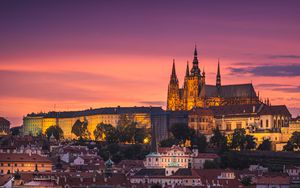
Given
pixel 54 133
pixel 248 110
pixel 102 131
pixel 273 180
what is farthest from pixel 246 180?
pixel 54 133

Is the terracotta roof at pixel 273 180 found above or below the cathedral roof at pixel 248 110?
below

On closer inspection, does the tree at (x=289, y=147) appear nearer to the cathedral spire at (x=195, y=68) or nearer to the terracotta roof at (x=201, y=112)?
the terracotta roof at (x=201, y=112)

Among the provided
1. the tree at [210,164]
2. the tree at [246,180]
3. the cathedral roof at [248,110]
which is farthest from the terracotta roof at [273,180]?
the cathedral roof at [248,110]

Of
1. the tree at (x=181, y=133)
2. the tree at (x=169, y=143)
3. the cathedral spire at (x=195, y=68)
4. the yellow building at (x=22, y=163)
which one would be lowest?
the yellow building at (x=22, y=163)

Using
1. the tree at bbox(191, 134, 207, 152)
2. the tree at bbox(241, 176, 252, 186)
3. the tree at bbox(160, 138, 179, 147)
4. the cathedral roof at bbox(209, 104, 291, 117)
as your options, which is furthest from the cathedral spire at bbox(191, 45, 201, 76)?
the tree at bbox(241, 176, 252, 186)

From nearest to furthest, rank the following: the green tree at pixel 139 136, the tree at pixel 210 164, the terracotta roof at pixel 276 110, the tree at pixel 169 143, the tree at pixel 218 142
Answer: the tree at pixel 210 164 → the tree at pixel 218 142 → the tree at pixel 169 143 → the green tree at pixel 139 136 → the terracotta roof at pixel 276 110

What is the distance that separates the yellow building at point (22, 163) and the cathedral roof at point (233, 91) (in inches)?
3452

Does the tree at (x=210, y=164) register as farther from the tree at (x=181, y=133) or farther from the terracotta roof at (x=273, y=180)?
the terracotta roof at (x=273, y=180)

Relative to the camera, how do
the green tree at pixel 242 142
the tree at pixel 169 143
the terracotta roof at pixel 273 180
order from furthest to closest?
the green tree at pixel 242 142 → the tree at pixel 169 143 → the terracotta roof at pixel 273 180

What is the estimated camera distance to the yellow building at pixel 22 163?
340 ft

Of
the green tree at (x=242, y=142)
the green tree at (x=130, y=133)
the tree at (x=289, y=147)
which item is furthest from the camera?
the green tree at (x=130, y=133)

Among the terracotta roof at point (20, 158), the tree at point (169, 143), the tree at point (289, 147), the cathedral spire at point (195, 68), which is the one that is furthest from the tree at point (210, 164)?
the cathedral spire at point (195, 68)

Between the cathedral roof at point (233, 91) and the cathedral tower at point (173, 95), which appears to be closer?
the cathedral roof at point (233, 91)

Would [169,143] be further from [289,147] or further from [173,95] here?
[173,95]
